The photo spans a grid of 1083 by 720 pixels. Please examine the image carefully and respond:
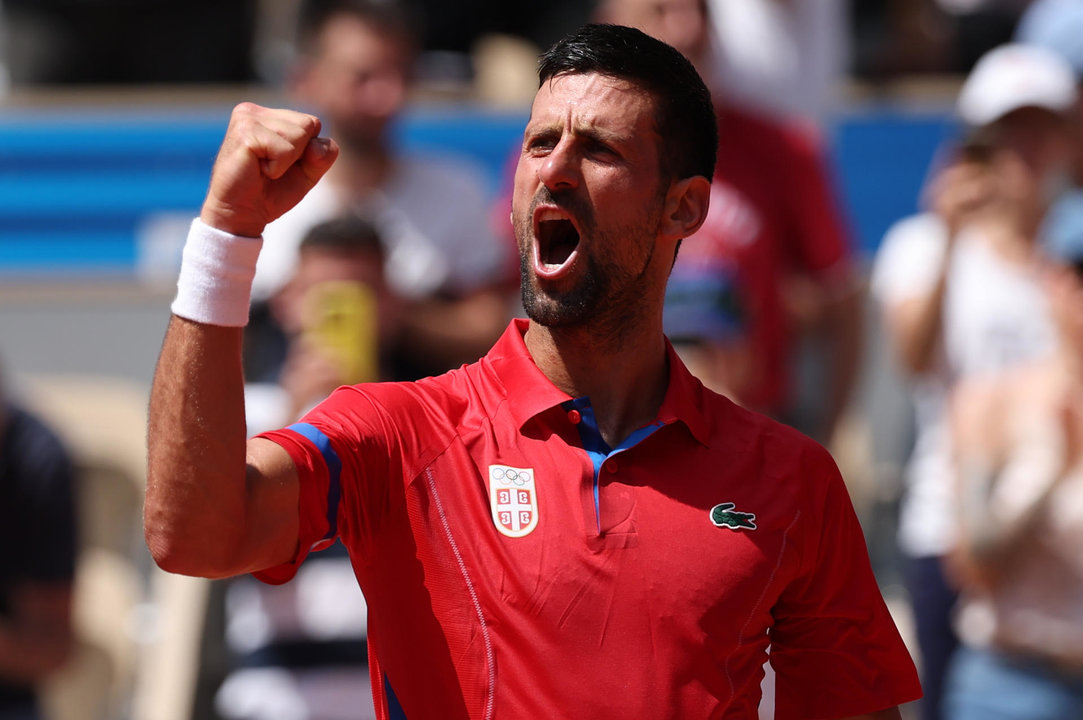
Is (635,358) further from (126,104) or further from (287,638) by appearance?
(126,104)

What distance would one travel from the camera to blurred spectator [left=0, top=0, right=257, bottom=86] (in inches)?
255

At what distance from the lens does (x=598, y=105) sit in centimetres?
215

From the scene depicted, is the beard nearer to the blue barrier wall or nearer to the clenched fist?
the clenched fist

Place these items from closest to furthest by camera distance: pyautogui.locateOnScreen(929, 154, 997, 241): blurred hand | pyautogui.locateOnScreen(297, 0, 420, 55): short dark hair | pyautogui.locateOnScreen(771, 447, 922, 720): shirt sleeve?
pyautogui.locateOnScreen(771, 447, 922, 720): shirt sleeve
pyautogui.locateOnScreen(929, 154, 997, 241): blurred hand
pyautogui.locateOnScreen(297, 0, 420, 55): short dark hair

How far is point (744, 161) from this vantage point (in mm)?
4750

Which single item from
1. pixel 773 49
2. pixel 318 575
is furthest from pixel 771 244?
pixel 318 575

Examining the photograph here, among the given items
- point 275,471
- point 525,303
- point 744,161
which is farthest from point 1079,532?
point 275,471

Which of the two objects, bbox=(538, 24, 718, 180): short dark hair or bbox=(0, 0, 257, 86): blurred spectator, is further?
bbox=(0, 0, 257, 86): blurred spectator

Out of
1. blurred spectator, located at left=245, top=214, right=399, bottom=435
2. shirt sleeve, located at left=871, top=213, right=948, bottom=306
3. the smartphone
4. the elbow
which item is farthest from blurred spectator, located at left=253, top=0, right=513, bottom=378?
the elbow

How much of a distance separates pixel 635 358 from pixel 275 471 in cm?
61

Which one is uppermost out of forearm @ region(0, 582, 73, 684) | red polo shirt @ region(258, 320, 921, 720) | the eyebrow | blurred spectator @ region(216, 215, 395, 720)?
the eyebrow

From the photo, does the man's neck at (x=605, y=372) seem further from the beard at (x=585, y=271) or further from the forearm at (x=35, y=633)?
the forearm at (x=35, y=633)

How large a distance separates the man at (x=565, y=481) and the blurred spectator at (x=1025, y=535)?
2.08m

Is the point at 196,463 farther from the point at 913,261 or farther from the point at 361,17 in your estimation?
the point at 913,261
